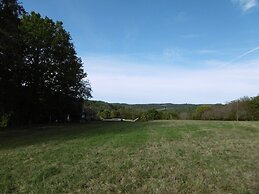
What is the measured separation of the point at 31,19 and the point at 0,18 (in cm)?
1934

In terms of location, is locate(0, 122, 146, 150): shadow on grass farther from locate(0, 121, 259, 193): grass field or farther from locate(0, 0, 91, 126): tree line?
locate(0, 0, 91, 126): tree line

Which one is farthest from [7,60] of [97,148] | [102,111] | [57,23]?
[102,111]

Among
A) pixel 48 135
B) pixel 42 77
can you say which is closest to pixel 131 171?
pixel 48 135

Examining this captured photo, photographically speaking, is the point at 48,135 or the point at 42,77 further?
the point at 42,77

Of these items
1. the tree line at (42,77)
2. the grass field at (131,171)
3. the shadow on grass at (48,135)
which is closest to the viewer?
the grass field at (131,171)

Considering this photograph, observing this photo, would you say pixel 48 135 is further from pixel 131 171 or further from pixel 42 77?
pixel 42 77

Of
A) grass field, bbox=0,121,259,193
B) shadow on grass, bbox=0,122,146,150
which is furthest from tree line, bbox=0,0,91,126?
grass field, bbox=0,121,259,193

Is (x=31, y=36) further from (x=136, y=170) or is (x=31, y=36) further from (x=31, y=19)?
(x=136, y=170)

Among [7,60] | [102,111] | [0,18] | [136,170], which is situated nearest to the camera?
[136,170]

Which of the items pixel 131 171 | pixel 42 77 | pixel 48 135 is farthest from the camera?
pixel 42 77

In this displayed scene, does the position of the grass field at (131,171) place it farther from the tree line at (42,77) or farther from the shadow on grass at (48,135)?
the tree line at (42,77)

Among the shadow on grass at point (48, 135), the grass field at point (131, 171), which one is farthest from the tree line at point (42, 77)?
the grass field at point (131, 171)

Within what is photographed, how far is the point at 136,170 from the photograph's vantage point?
8336 millimetres

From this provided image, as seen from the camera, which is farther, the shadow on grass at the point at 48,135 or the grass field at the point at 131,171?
the shadow on grass at the point at 48,135
